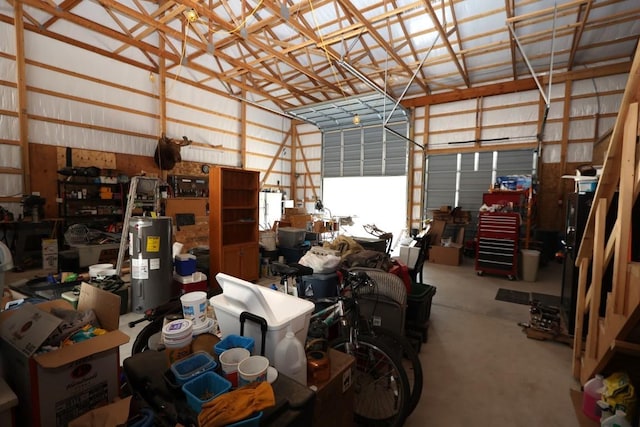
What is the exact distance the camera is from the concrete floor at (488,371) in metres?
2.04

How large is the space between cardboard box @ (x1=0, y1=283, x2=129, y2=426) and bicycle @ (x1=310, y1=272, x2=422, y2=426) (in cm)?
109

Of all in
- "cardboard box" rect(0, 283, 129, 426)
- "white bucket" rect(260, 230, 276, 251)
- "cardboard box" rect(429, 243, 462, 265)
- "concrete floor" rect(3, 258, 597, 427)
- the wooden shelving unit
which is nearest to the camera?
"cardboard box" rect(0, 283, 129, 426)

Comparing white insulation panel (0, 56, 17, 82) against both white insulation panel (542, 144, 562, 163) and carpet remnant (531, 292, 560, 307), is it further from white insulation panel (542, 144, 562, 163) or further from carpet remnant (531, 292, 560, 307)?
white insulation panel (542, 144, 562, 163)

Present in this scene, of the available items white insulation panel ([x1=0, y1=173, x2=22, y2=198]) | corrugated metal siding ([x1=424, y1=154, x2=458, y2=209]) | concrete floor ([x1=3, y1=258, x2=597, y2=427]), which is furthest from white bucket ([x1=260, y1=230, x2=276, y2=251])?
corrugated metal siding ([x1=424, y1=154, x2=458, y2=209])

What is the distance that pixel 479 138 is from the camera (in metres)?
7.95

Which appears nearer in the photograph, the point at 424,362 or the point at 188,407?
the point at 188,407

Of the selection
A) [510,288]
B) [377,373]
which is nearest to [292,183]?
[510,288]

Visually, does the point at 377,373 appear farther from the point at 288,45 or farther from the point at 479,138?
the point at 479,138

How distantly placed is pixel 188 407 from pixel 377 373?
4.43ft

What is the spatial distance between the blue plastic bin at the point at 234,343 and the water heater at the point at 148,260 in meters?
2.69

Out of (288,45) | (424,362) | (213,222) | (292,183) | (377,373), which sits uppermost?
(288,45)

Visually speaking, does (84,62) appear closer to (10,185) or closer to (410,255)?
(10,185)

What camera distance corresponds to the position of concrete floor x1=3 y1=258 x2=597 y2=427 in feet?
6.70

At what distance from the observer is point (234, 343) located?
1293mm
